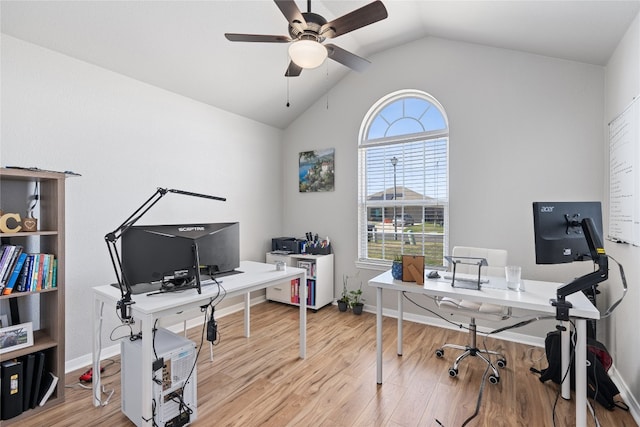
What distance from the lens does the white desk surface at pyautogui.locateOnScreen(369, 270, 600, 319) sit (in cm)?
160

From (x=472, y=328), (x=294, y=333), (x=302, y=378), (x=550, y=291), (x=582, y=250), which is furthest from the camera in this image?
(x=294, y=333)

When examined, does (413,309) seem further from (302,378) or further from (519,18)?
(519,18)

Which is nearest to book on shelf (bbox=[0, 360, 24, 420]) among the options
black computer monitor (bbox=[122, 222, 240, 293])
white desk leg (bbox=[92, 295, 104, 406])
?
white desk leg (bbox=[92, 295, 104, 406])

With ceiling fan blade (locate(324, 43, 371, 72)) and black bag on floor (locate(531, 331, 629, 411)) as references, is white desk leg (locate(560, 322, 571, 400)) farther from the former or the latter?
ceiling fan blade (locate(324, 43, 371, 72))

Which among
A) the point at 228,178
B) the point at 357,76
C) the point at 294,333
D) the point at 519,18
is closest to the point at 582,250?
the point at 519,18

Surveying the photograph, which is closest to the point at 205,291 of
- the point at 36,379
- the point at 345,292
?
the point at 36,379

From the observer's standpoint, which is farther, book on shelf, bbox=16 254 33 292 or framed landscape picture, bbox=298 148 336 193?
framed landscape picture, bbox=298 148 336 193

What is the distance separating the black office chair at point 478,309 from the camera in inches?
88.0

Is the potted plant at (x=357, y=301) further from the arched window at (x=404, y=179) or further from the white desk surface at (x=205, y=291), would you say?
the white desk surface at (x=205, y=291)

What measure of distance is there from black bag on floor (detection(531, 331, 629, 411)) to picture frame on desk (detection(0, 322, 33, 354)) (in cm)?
352

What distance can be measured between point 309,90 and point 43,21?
2517mm

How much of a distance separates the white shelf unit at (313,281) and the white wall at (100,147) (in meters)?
1.02

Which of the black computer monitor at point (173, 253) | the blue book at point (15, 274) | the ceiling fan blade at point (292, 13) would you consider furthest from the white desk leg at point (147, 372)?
the ceiling fan blade at point (292, 13)

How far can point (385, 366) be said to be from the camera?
2438 millimetres
